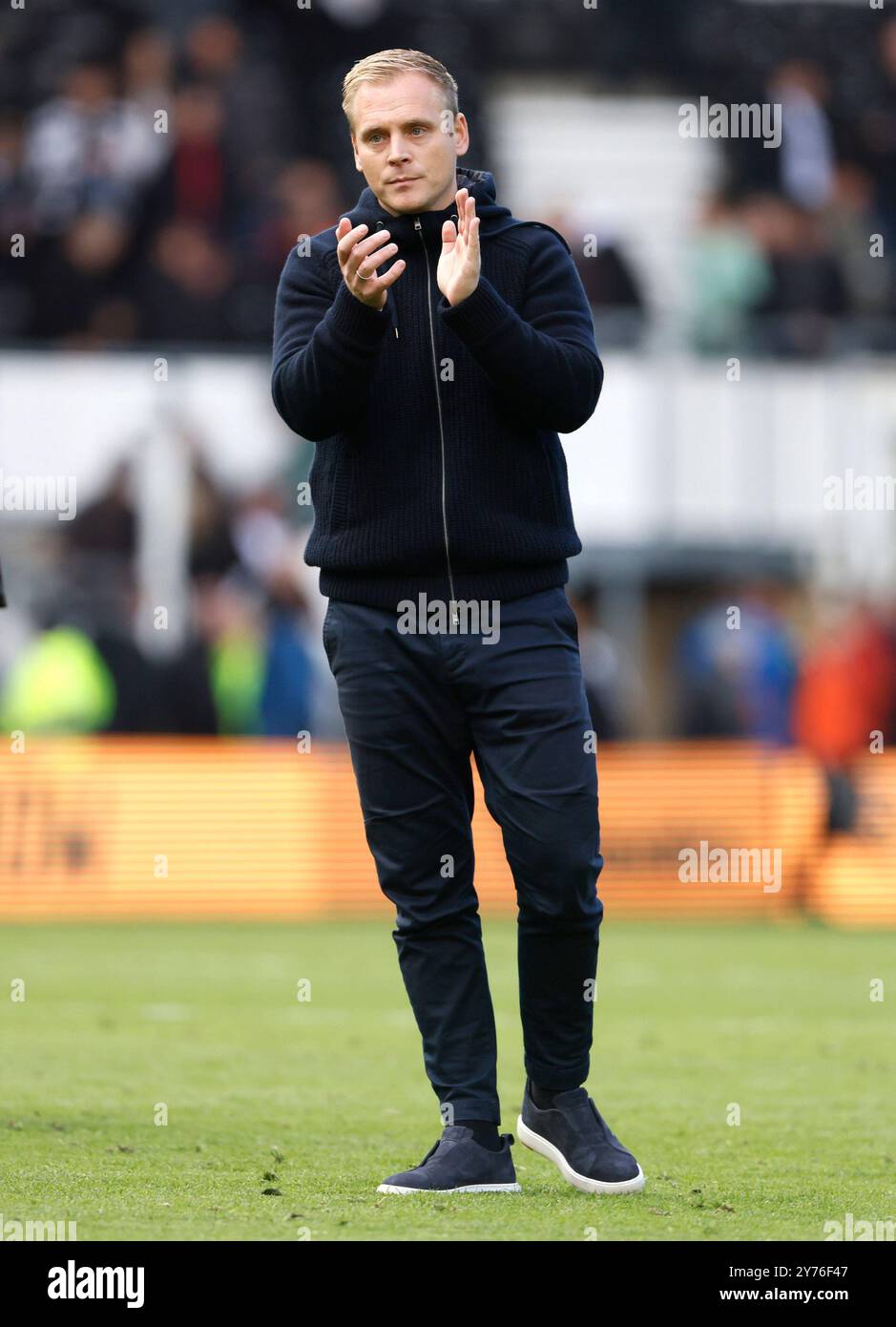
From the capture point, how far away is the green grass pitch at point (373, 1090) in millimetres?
4953

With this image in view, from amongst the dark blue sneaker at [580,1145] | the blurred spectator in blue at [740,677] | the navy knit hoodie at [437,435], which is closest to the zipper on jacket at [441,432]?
the navy knit hoodie at [437,435]

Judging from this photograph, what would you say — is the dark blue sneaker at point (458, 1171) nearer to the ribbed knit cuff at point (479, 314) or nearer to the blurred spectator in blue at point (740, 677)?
the ribbed knit cuff at point (479, 314)

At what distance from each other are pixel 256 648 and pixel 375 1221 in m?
11.6

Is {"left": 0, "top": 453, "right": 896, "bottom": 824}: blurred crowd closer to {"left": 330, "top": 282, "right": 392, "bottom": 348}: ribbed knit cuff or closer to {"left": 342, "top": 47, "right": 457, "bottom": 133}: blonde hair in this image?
{"left": 342, "top": 47, "right": 457, "bottom": 133}: blonde hair

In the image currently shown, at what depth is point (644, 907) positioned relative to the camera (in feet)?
48.8

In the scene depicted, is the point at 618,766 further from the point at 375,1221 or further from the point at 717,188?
the point at 375,1221

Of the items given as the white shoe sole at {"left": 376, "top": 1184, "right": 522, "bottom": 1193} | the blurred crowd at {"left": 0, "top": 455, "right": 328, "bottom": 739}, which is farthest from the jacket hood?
the blurred crowd at {"left": 0, "top": 455, "right": 328, "bottom": 739}

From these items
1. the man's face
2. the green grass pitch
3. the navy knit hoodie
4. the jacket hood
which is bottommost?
the green grass pitch

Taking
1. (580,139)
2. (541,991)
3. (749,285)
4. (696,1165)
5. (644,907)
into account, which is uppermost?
(580,139)

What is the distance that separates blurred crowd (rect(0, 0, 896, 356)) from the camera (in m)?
18.3

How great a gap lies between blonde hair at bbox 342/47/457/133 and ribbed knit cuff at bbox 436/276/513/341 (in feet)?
1.49

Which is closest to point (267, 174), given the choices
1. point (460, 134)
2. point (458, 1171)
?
point (460, 134)
